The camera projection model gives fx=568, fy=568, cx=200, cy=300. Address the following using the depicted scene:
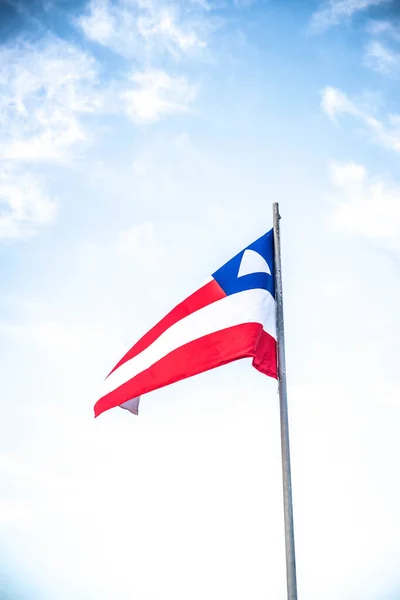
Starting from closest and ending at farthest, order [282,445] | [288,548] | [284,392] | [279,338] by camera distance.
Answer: [288,548] → [282,445] → [284,392] → [279,338]

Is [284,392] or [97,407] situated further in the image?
[97,407]

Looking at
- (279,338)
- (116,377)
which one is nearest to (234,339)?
(279,338)

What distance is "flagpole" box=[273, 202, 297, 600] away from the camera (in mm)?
7918

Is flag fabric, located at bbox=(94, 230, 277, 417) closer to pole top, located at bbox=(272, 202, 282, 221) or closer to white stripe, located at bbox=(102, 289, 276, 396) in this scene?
white stripe, located at bbox=(102, 289, 276, 396)

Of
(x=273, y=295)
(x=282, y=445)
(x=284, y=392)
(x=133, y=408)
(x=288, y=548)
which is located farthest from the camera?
(x=133, y=408)

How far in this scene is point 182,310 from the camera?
36.4 feet

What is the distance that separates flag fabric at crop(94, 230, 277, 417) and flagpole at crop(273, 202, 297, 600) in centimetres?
26

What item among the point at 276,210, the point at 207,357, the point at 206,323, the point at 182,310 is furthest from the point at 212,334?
the point at 276,210

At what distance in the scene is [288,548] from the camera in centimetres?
803

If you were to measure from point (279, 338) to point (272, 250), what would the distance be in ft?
6.49

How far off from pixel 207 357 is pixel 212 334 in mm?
455

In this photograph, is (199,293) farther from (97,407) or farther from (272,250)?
(97,407)

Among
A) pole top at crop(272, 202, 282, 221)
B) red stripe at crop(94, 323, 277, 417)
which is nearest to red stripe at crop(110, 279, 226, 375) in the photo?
red stripe at crop(94, 323, 277, 417)

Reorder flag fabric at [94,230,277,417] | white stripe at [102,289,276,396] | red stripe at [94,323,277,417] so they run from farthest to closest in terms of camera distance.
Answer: white stripe at [102,289,276,396], flag fabric at [94,230,277,417], red stripe at [94,323,277,417]
